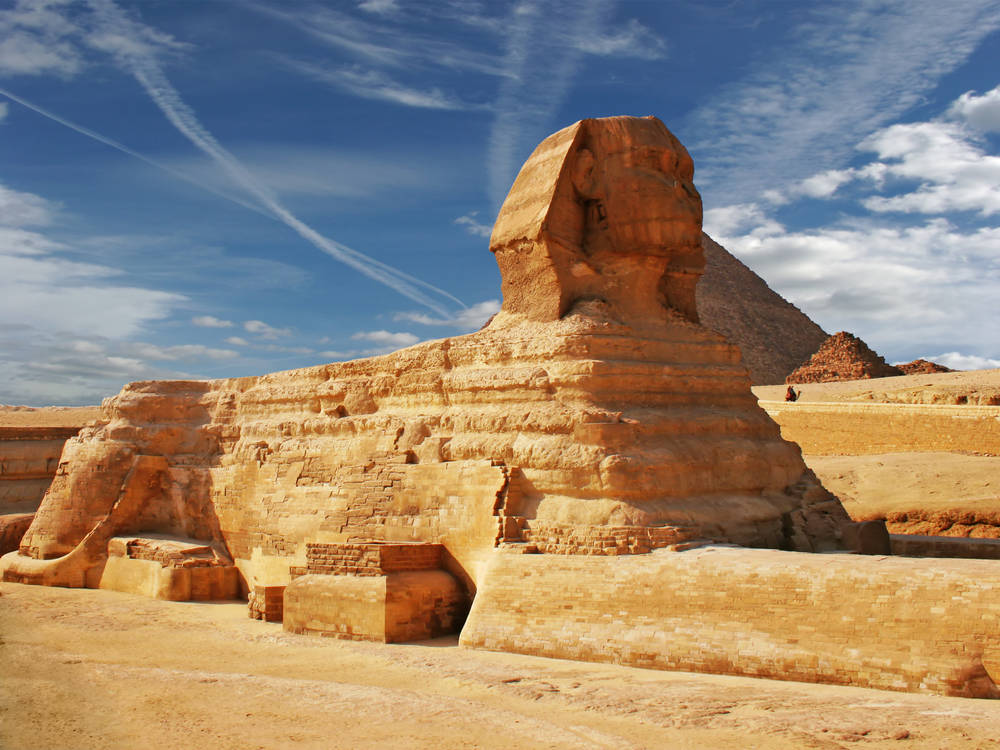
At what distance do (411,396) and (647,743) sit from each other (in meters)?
5.71

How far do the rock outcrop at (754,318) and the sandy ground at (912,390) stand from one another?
763cm

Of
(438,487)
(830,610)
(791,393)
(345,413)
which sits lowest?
(830,610)

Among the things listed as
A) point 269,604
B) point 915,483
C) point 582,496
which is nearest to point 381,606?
point 582,496

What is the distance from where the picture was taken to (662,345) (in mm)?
8789

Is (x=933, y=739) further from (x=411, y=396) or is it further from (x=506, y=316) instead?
(x=411, y=396)

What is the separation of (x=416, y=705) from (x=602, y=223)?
5.29 meters

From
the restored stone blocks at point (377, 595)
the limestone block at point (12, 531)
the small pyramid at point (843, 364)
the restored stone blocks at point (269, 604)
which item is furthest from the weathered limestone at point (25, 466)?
the small pyramid at point (843, 364)

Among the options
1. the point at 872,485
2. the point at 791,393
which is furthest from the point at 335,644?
the point at 791,393

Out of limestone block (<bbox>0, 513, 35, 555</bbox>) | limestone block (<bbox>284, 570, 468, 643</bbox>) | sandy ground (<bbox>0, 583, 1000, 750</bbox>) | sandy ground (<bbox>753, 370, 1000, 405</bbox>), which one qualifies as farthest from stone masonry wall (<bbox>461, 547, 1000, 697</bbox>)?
sandy ground (<bbox>753, 370, 1000, 405</bbox>)

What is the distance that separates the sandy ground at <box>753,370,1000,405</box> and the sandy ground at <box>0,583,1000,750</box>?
20.8m

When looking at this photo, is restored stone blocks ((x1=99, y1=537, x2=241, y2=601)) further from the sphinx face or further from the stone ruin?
the sphinx face

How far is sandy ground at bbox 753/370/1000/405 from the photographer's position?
25.2 m

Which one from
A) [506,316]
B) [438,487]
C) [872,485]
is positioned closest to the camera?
[438,487]

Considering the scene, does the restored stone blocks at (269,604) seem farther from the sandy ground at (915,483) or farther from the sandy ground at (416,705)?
the sandy ground at (915,483)
